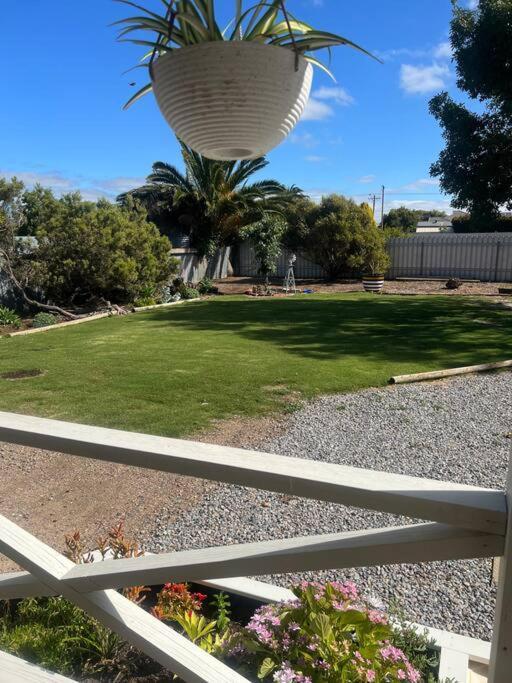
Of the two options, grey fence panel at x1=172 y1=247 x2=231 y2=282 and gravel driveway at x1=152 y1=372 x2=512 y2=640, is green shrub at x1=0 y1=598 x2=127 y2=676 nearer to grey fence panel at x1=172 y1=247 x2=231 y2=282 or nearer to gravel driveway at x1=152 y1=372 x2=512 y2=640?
gravel driveway at x1=152 y1=372 x2=512 y2=640

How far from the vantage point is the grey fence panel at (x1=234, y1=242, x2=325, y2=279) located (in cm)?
2067

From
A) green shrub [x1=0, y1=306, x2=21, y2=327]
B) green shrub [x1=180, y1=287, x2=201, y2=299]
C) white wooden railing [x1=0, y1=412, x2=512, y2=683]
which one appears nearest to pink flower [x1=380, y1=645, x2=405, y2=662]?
white wooden railing [x1=0, y1=412, x2=512, y2=683]

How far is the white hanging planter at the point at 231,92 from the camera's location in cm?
142

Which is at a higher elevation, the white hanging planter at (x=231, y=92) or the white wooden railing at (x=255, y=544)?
the white hanging planter at (x=231, y=92)

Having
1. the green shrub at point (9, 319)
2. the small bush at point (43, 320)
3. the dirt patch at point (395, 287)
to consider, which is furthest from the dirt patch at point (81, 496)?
the dirt patch at point (395, 287)

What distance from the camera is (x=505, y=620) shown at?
27.5 inches

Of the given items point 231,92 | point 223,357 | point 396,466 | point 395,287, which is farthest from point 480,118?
point 231,92

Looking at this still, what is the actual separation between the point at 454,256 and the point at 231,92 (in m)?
19.3

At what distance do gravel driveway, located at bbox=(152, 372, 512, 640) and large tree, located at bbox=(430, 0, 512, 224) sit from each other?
259 inches

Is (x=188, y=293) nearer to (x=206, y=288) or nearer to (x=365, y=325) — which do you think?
(x=206, y=288)

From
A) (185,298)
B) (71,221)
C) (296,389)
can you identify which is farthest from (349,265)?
(296,389)

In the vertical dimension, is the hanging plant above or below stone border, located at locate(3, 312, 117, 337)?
above

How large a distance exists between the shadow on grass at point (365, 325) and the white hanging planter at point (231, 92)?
5877mm

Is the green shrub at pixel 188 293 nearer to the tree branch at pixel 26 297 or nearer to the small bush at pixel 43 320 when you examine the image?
the tree branch at pixel 26 297
